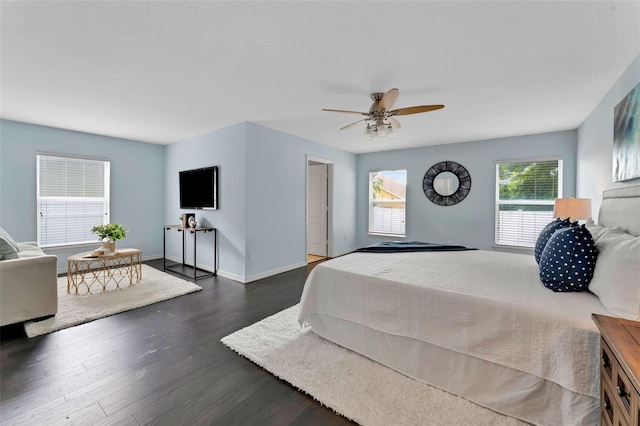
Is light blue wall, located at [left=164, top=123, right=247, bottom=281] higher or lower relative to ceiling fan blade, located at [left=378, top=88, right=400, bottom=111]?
lower

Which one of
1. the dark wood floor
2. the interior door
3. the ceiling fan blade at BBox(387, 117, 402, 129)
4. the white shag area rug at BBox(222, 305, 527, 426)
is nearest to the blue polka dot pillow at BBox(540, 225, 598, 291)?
the white shag area rug at BBox(222, 305, 527, 426)

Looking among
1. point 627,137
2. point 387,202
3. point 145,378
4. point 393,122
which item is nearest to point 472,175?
point 387,202

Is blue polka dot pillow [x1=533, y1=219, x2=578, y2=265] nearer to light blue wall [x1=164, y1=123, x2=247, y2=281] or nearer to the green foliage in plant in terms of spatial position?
light blue wall [x1=164, y1=123, x2=247, y2=281]

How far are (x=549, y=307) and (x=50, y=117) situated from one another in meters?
5.90

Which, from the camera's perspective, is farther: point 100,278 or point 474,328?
point 100,278

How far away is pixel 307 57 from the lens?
219cm

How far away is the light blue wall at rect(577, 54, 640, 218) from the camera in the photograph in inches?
92.1

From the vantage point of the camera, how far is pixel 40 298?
2.67 meters

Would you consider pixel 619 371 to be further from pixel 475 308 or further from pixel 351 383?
pixel 351 383

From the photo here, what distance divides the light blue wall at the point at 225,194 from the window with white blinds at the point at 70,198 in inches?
55.1

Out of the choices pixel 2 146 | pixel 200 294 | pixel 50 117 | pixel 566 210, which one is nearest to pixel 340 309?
pixel 200 294

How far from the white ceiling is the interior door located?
241cm

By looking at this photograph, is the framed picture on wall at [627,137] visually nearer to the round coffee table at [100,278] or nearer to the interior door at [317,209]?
the interior door at [317,209]

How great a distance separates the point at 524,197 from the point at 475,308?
4.12 meters
